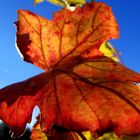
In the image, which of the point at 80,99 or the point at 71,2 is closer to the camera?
the point at 80,99

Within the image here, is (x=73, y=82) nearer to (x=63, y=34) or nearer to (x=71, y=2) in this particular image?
(x=63, y=34)

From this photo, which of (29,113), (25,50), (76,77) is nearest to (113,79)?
(76,77)

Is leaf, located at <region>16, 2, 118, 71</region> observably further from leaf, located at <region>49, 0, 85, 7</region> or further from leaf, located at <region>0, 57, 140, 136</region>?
leaf, located at <region>49, 0, 85, 7</region>

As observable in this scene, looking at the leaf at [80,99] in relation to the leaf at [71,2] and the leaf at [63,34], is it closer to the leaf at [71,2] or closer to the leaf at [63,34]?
the leaf at [63,34]

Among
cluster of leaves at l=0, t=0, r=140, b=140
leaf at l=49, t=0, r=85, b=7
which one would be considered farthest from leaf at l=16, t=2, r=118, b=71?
leaf at l=49, t=0, r=85, b=7

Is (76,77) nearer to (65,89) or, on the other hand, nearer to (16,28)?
(65,89)

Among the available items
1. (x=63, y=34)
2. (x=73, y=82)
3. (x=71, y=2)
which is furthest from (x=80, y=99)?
(x=71, y=2)
